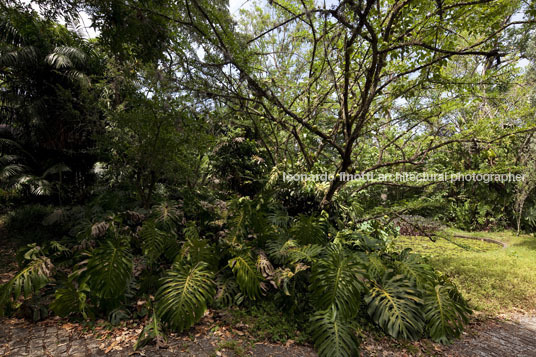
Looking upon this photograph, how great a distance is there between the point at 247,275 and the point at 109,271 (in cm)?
127

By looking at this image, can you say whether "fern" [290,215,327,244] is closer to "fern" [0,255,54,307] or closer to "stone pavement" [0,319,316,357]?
"stone pavement" [0,319,316,357]

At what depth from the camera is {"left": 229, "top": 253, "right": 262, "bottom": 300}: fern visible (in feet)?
8.65

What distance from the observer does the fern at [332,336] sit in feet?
7.22

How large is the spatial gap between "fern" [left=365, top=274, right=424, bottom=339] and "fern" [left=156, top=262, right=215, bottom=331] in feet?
5.48

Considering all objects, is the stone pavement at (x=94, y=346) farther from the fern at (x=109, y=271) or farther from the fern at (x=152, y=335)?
the fern at (x=109, y=271)

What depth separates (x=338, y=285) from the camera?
244cm

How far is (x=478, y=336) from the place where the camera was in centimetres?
280

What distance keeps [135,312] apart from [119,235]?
1.05 m

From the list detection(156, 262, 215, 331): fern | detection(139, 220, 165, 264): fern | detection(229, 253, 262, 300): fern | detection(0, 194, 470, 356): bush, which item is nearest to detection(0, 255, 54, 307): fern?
detection(0, 194, 470, 356): bush

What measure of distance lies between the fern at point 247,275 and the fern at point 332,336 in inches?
24.3

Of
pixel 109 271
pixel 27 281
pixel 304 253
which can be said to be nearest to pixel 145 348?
pixel 109 271

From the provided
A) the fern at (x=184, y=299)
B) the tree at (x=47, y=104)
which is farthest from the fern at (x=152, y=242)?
the tree at (x=47, y=104)

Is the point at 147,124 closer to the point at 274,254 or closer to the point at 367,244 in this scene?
the point at 274,254

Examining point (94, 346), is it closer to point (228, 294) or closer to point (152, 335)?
point (152, 335)
